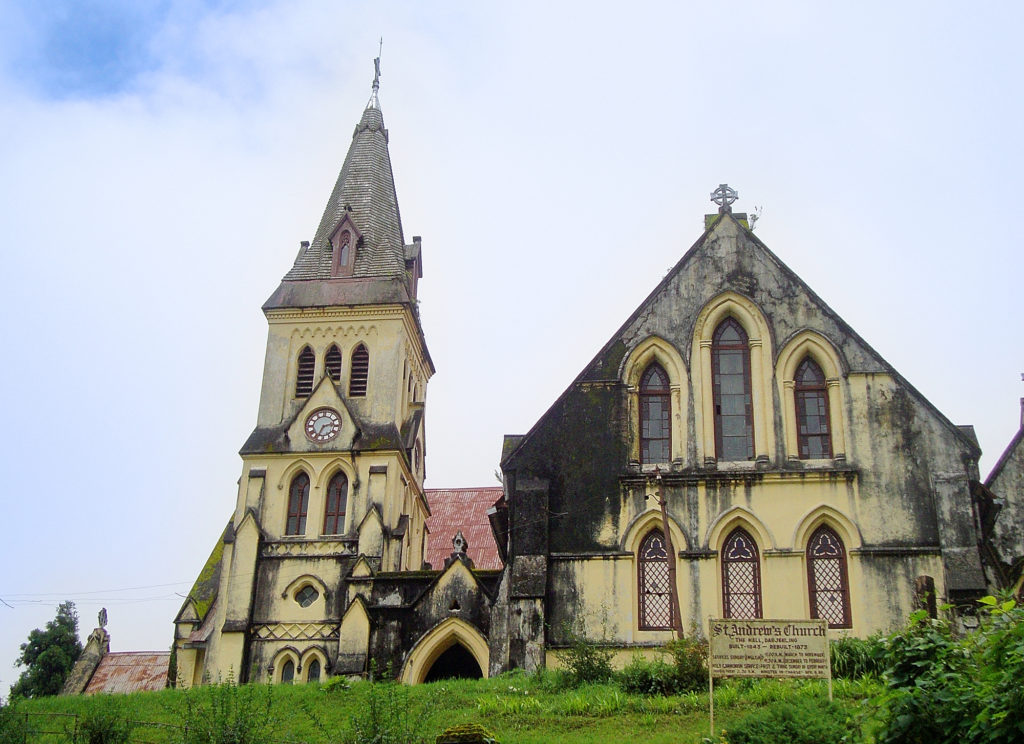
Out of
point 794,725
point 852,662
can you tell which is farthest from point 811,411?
point 794,725

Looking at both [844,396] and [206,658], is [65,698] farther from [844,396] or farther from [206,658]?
[844,396]

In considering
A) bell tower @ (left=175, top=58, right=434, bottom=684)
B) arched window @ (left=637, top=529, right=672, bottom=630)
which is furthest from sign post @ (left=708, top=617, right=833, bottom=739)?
bell tower @ (left=175, top=58, right=434, bottom=684)

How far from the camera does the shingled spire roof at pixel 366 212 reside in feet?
139

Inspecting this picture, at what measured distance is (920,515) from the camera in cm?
2341

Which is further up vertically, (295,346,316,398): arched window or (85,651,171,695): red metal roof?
(295,346,316,398): arched window

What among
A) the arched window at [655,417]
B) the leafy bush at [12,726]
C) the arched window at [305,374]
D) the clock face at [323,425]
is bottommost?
the leafy bush at [12,726]

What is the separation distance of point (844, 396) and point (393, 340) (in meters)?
19.7

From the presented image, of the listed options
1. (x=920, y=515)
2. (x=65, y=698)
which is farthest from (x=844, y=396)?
(x=65, y=698)

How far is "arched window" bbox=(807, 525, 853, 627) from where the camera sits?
23.1 metres

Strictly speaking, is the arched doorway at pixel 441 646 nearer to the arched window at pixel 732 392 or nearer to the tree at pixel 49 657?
the arched window at pixel 732 392

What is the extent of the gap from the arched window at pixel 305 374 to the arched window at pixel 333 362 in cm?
51

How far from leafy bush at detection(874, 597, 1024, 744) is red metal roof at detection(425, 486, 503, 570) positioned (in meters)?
34.7

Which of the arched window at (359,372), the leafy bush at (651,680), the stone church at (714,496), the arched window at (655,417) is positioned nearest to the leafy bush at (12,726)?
the stone church at (714,496)

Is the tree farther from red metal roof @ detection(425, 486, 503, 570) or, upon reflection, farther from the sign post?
the sign post
